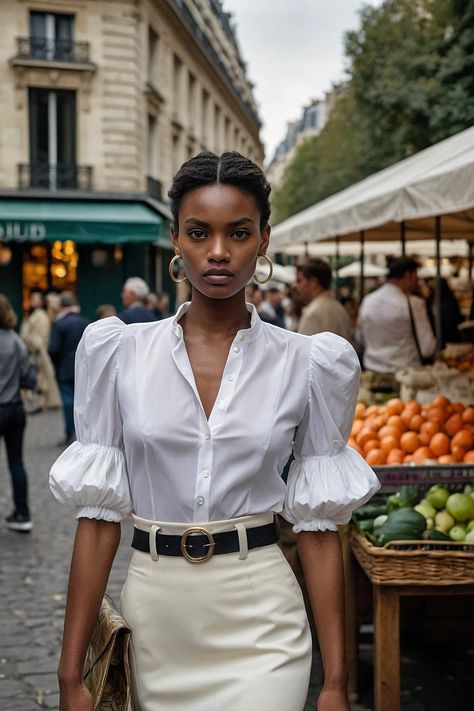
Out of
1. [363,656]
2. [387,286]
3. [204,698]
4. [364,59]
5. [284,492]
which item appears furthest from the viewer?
[364,59]

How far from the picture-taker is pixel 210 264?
85.2 inches

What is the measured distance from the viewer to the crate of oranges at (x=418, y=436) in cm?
534

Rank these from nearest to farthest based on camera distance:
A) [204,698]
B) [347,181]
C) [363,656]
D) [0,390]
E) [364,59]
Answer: [204,698] < [363,656] < [0,390] < [364,59] < [347,181]

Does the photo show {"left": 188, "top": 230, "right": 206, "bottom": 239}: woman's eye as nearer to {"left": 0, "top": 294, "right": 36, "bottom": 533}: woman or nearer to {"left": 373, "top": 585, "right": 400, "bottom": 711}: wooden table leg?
{"left": 373, "top": 585, "right": 400, "bottom": 711}: wooden table leg

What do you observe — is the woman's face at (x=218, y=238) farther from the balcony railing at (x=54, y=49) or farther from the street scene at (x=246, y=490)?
the balcony railing at (x=54, y=49)

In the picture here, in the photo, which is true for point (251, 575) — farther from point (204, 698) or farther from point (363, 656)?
point (363, 656)

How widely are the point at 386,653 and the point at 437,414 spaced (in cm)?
222

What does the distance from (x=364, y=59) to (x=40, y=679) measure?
72.6 feet

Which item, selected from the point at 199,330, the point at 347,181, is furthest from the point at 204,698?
the point at 347,181

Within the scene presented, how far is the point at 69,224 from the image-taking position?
78.8 feet

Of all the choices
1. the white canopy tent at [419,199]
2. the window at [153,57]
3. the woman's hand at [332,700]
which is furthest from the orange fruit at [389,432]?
the window at [153,57]

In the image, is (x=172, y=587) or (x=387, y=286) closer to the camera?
(x=172, y=587)

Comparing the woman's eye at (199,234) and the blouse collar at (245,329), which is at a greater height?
the woman's eye at (199,234)

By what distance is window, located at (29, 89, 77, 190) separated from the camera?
1009 inches
